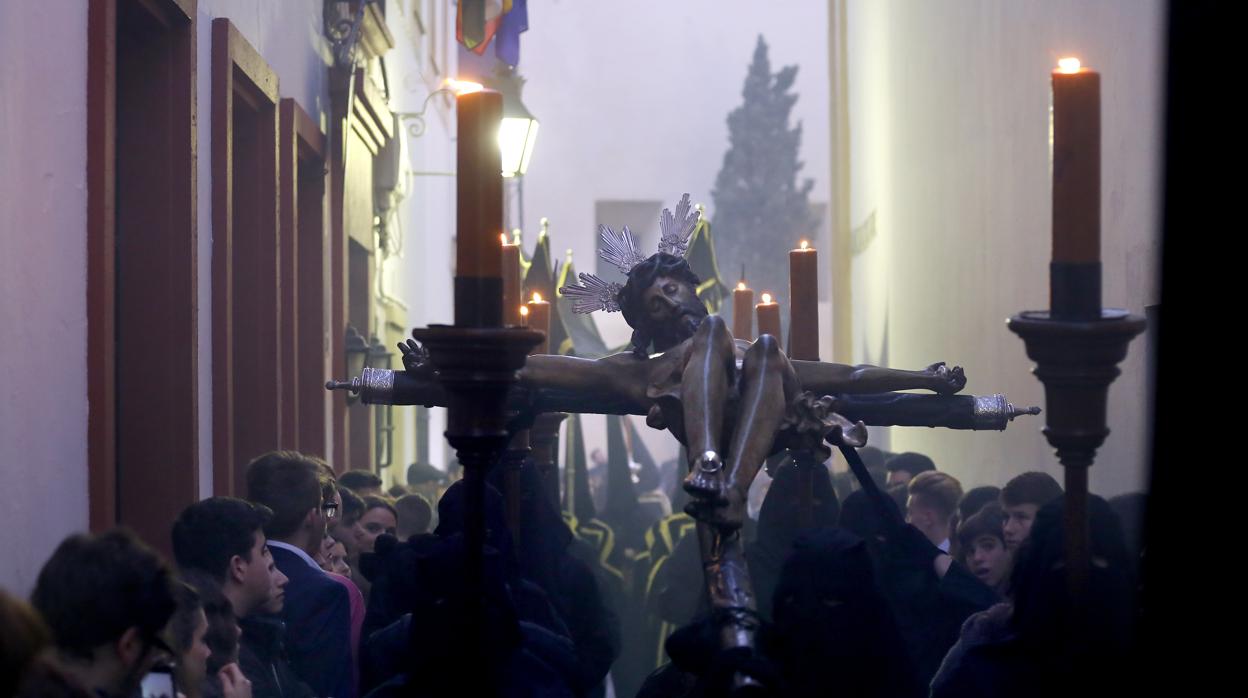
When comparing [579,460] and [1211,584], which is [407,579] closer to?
[1211,584]

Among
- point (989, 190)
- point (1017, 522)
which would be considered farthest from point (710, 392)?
point (989, 190)

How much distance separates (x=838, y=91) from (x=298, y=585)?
58.4ft

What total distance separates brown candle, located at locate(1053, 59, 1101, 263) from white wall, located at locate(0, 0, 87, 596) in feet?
8.60

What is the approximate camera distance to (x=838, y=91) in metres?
21.6

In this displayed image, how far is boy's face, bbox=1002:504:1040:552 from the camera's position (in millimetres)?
5137

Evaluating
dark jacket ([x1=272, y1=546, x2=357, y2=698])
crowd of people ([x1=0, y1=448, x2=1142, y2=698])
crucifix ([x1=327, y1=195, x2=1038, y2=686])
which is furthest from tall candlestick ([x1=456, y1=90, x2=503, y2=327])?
dark jacket ([x1=272, y1=546, x2=357, y2=698])

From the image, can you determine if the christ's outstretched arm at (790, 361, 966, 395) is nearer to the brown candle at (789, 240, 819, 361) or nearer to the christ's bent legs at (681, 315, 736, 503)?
the christ's bent legs at (681, 315, 736, 503)

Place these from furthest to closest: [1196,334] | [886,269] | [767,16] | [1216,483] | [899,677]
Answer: [767,16], [886,269], [1196,334], [1216,483], [899,677]

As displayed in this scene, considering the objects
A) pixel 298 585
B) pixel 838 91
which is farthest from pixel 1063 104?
pixel 838 91

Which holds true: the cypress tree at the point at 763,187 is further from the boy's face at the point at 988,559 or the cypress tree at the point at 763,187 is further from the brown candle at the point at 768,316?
the boy's face at the point at 988,559

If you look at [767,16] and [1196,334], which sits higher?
[767,16]

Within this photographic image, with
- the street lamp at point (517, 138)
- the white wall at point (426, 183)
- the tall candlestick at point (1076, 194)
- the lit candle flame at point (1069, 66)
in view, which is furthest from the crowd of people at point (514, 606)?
the white wall at point (426, 183)

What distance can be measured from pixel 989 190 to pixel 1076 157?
708 cm

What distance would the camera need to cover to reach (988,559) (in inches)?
215
